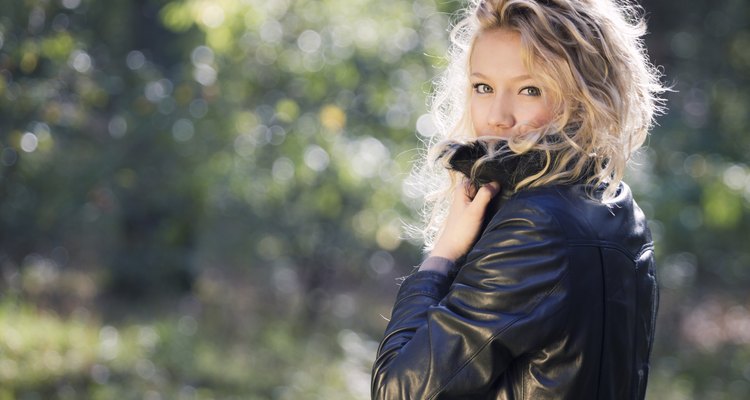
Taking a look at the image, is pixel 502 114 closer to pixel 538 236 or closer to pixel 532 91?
pixel 532 91

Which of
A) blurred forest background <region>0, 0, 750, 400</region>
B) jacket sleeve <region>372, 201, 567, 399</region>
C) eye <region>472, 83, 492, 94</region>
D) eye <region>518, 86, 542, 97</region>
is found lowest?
blurred forest background <region>0, 0, 750, 400</region>

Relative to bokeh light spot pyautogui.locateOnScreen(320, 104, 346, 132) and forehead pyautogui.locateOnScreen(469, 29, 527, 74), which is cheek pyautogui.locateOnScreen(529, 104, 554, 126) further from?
bokeh light spot pyautogui.locateOnScreen(320, 104, 346, 132)

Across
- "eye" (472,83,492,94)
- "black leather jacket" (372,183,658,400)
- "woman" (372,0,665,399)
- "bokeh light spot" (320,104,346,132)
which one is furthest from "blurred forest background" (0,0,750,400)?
"black leather jacket" (372,183,658,400)

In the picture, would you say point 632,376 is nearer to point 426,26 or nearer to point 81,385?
point 426,26

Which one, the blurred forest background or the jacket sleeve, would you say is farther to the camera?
the blurred forest background

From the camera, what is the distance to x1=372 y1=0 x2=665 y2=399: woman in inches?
69.6

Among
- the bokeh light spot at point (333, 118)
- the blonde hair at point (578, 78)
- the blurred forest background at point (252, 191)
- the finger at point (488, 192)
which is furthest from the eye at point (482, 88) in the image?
the bokeh light spot at point (333, 118)

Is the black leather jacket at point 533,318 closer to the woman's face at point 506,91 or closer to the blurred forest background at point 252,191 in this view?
the woman's face at point 506,91

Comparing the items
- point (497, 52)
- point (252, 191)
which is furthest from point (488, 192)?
point (252, 191)

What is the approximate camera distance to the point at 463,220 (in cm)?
198

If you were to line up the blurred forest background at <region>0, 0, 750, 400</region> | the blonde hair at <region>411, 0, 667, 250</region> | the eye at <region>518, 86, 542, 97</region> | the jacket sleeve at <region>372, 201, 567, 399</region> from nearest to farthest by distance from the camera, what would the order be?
the jacket sleeve at <region>372, 201, 567, 399</region> → the blonde hair at <region>411, 0, 667, 250</region> → the eye at <region>518, 86, 542, 97</region> → the blurred forest background at <region>0, 0, 750, 400</region>

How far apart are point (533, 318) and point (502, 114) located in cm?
48

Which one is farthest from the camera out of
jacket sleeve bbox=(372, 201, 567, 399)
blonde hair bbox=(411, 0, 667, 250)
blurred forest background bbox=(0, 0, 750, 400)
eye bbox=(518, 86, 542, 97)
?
blurred forest background bbox=(0, 0, 750, 400)

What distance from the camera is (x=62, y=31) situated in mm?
5953
